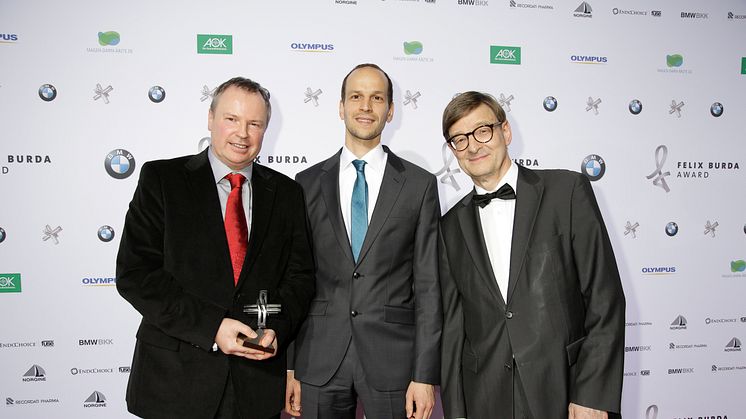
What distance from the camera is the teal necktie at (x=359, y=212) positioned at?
7.43 ft

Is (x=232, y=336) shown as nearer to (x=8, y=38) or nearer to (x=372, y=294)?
(x=372, y=294)

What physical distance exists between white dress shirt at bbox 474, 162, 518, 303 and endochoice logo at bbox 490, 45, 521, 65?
6.04 ft

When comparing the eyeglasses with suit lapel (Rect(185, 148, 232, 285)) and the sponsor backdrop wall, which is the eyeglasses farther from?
the sponsor backdrop wall

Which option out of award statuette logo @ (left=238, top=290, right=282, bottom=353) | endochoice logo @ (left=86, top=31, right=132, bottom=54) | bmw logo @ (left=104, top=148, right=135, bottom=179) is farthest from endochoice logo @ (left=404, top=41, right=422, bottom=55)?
award statuette logo @ (left=238, top=290, right=282, bottom=353)

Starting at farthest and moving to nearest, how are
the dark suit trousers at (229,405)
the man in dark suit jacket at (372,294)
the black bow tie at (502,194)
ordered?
the man in dark suit jacket at (372,294)
the black bow tie at (502,194)
the dark suit trousers at (229,405)

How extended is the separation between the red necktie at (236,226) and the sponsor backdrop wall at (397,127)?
144cm

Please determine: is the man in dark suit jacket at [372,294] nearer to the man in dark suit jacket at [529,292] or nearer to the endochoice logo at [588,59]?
the man in dark suit jacket at [529,292]

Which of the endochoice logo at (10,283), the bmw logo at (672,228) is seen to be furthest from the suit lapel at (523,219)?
the endochoice logo at (10,283)

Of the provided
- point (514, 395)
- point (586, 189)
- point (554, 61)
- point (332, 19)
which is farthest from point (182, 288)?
point (554, 61)

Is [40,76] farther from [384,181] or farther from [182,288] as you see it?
[384,181]

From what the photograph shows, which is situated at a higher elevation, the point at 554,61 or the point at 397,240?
the point at 554,61

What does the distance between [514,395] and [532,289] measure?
0.46 meters

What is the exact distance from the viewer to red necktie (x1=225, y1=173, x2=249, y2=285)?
6.49ft

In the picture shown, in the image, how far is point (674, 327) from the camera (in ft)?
12.9
